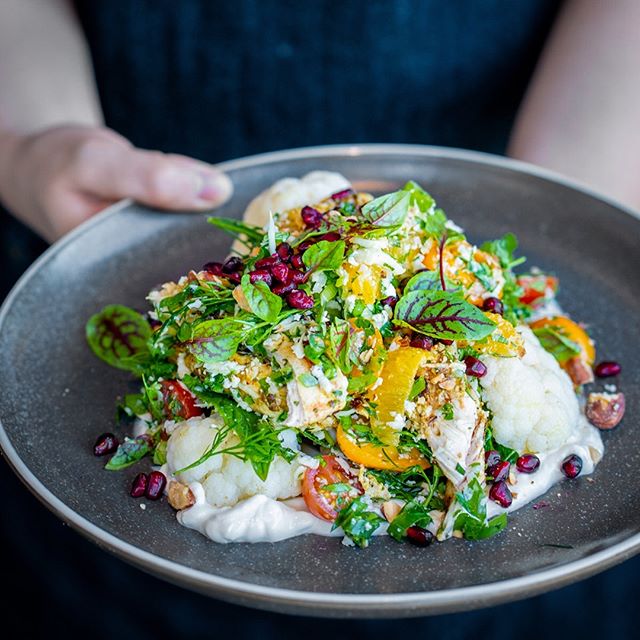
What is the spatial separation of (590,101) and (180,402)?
2.17 metres

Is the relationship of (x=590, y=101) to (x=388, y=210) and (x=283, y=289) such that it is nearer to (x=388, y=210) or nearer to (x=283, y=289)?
(x=388, y=210)

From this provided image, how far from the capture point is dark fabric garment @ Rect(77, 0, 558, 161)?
345 cm

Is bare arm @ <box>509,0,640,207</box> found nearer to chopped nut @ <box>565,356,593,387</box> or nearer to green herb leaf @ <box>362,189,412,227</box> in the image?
chopped nut @ <box>565,356,593,387</box>

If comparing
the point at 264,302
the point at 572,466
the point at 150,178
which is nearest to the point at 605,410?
the point at 572,466

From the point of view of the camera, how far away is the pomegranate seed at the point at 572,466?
7.08 feet

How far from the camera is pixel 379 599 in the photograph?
5.43ft

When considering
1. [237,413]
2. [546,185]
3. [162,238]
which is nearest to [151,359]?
[237,413]

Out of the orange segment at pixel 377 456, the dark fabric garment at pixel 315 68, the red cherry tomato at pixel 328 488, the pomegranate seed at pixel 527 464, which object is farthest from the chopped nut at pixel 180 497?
the dark fabric garment at pixel 315 68

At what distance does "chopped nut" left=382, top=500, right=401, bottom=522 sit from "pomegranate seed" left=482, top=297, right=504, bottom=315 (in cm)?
62

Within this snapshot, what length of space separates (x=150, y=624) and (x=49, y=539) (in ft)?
2.20

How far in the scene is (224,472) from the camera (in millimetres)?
2123

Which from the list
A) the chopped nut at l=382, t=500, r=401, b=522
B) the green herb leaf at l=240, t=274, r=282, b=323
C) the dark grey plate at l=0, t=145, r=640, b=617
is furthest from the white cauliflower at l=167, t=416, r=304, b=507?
the green herb leaf at l=240, t=274, r=282, b=323

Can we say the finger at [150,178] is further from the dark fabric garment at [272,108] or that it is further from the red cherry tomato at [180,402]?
the red cherry tomato at [180,402]

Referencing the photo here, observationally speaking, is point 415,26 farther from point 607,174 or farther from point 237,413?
point 237,413
